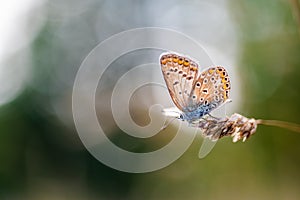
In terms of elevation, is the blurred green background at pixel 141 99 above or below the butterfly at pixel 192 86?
above

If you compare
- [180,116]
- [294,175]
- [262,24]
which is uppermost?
[262,24]

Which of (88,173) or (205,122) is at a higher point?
(88,173)

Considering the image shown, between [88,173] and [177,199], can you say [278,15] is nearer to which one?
[177,199]

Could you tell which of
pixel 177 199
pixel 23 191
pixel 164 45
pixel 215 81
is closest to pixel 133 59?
pixel 177 199

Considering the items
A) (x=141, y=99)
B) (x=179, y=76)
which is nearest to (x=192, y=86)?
(x=179, y=76)

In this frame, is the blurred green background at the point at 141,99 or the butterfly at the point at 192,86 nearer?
the butterfly at the point at 192,86

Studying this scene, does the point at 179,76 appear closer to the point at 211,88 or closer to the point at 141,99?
the point at 211,88
